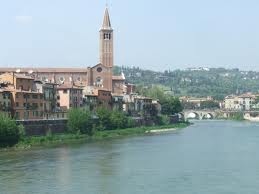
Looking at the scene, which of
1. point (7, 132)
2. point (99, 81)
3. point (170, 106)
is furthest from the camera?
point (170, 106)

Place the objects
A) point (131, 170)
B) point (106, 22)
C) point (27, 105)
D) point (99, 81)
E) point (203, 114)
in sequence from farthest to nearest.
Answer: point (203, 114)
point (106, 22)
point (99, 81)
point (27, 105)
point (131, 170)

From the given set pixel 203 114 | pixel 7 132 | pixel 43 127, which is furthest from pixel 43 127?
pixel 203 114

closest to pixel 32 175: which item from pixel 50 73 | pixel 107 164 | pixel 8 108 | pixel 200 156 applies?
pixel 107 164

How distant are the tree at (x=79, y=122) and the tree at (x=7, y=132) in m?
8.44

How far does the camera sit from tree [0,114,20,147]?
3412cm

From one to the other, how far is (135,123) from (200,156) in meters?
27.5

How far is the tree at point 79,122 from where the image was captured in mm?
43438

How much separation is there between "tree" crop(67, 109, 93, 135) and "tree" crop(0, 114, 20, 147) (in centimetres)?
844

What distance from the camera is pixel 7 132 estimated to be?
3444 centimetres

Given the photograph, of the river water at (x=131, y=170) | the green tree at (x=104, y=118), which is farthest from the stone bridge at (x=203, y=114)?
the river water at (x=131, y=170)

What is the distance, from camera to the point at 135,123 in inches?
2307

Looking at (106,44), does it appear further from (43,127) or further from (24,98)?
(43,127)

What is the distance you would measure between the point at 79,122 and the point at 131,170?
1811 centimetres

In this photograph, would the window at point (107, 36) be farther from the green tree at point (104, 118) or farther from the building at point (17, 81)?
the building at point (17, 81)
